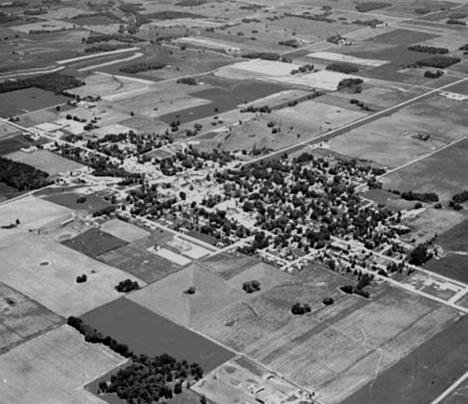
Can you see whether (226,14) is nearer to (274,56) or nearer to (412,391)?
(274,56)

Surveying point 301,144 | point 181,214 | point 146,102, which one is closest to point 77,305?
point 181,214

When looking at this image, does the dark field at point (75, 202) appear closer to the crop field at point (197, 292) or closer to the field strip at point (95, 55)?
the crop field at point (197, 292)

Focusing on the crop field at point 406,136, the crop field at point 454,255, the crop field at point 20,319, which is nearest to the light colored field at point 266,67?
the crop field at point 406,136

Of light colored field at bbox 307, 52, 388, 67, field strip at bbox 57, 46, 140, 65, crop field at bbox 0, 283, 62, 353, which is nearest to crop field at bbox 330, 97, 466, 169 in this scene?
light colored field at bbox 307, 52, 388, 67

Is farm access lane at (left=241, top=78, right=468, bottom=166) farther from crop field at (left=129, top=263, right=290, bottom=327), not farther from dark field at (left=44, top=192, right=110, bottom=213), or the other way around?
crop field at (left=129, top=263, right=290, bottom=327)

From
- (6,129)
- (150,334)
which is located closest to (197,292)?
(150,334)

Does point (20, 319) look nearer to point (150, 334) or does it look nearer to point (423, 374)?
point (150, 334)
